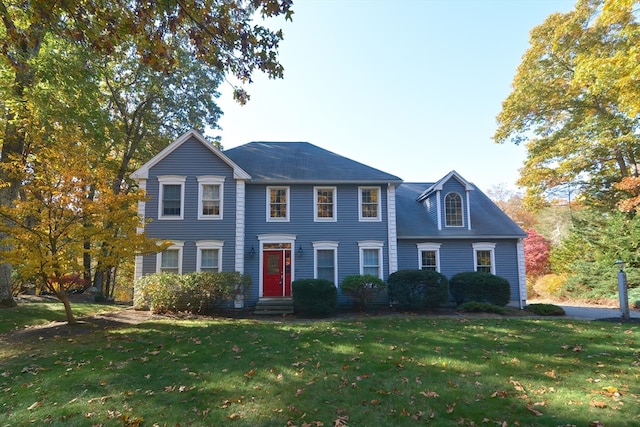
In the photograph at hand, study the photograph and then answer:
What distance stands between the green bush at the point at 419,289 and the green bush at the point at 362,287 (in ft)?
2.17

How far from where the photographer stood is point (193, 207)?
1512 centimetres

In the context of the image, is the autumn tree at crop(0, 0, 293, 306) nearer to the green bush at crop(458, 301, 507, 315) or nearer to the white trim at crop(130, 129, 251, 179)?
the white trim at crop(130, 129, 251, 179)

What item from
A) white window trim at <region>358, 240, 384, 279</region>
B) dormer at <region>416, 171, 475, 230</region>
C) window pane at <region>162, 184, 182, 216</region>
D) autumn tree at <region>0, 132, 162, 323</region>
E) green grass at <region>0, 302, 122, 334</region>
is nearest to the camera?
autumn tree at <region>0, 132, 162, 323</region>

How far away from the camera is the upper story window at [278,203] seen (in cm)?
1576

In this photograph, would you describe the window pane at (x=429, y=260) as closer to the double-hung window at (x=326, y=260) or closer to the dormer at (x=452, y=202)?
the dormer at (x=452, y=202)

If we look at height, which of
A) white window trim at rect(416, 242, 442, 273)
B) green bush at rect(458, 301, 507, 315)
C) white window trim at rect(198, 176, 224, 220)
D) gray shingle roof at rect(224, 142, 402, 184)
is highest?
gray shingle roof at rect(224, 142, 402, 184)

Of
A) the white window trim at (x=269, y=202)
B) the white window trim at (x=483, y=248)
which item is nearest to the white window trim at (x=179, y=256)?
the white window trim at (x=269, y=202)

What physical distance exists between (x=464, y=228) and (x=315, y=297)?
313 inches

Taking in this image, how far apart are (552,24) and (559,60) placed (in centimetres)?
207

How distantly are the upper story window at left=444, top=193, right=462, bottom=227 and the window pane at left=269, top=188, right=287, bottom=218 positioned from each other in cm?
747

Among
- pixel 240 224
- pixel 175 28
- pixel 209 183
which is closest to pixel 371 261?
pixel 240 224

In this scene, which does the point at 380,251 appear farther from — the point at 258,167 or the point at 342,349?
the point at 342,349

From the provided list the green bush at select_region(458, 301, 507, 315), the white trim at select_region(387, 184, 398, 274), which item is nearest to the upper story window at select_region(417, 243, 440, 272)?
the white trim at select_region(387, 184, 398, 274)

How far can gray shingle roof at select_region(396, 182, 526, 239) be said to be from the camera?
635 inches
